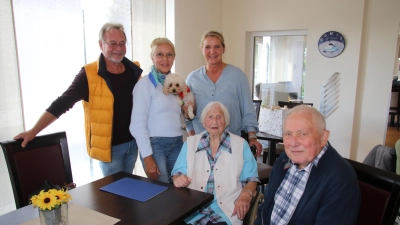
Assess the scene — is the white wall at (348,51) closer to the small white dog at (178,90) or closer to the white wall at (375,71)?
the white wall at (375,71)

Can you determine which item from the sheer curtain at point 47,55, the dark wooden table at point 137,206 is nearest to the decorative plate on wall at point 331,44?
the sheer curtain at point 47,55

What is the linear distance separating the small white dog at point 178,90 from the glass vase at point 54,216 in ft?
3.40

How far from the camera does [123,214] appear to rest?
1.22 meters

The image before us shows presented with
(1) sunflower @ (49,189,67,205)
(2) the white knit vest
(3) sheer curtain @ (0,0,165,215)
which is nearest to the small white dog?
(2) the white knit vest

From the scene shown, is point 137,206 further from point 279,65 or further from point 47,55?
point 279,65

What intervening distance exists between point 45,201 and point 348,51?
13.2ft

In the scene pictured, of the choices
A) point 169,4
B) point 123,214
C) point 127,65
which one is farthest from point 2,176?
point 169,4

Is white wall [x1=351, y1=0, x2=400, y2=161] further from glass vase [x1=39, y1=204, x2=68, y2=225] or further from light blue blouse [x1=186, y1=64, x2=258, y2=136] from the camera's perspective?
glass vase [x1=39, y1=204, x2=68, y2=225]

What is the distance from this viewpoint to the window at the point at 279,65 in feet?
14.5

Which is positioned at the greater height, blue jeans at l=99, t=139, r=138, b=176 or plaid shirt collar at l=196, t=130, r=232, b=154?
plaid shirt collar at l=196, t=130, r=232, b=154

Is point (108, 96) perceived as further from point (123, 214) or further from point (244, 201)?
point (244, 201)

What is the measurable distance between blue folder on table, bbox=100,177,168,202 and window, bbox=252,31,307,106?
11.6ft

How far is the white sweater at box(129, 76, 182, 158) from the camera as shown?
1837mm

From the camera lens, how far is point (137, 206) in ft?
4.25
